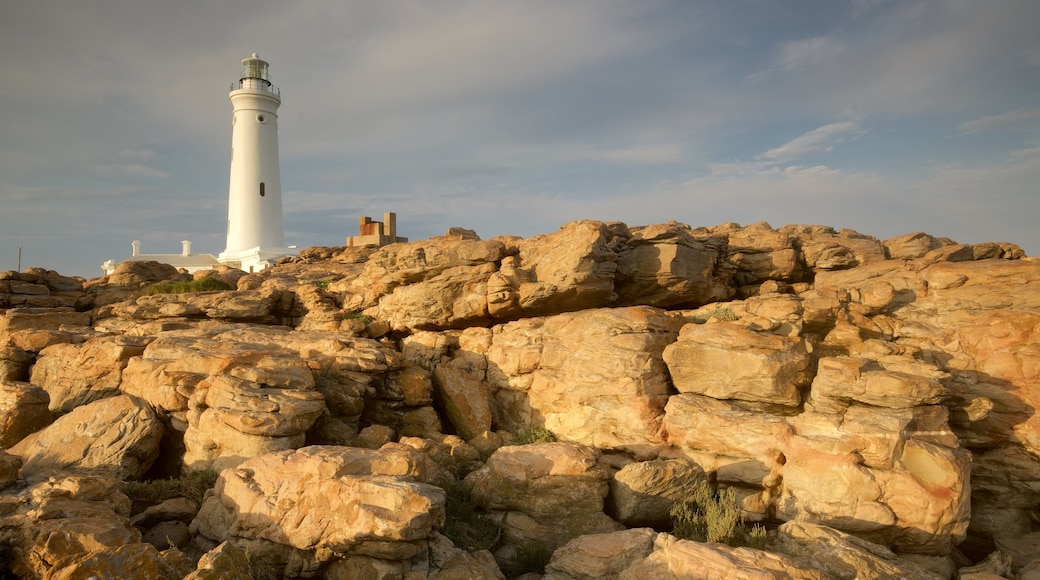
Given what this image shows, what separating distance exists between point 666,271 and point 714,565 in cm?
1041

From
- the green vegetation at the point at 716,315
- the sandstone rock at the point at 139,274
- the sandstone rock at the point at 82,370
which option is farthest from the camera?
the sandstone rock at the point at 139,274

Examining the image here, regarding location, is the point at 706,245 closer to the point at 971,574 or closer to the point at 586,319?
the point at 586,319

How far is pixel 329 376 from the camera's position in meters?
14.4

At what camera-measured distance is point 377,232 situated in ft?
113

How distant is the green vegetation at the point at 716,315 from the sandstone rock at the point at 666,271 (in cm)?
152

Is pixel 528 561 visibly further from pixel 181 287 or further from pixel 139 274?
pixel 139 274

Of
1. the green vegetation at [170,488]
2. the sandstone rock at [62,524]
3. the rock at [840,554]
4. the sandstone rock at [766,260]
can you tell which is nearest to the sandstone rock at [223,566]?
the sandstone rock at [62,524]

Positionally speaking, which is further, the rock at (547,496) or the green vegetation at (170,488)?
the green vegetation at (170,488)

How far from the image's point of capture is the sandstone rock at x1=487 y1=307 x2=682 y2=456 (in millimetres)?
13312

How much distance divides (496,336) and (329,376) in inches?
185

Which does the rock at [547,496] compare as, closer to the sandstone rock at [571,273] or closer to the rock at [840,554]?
the rock at [840,554]

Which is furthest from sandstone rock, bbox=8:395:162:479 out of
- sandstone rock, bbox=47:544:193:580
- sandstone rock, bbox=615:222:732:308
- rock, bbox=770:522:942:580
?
sandstone rock, bbox=615:222:732:308

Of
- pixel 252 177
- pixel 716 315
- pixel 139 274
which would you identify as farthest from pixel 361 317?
pixel 252 177

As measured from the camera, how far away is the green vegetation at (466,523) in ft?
32.8
